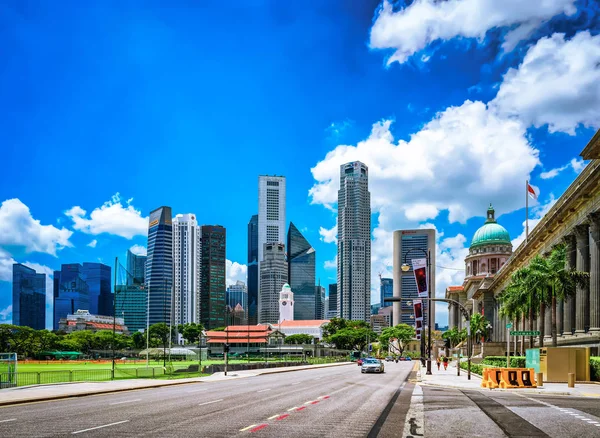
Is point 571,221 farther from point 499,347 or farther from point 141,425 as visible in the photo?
point 141,425

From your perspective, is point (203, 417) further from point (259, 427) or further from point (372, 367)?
point (372, 367)

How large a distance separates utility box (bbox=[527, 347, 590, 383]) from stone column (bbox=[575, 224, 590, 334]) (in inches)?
453

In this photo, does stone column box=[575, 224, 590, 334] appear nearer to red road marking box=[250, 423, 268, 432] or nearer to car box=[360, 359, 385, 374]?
car box=[360, 359, 385, 374]

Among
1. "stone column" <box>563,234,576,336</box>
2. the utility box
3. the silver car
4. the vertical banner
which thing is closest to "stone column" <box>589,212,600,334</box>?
the utility box

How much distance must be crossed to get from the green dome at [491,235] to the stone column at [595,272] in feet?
345

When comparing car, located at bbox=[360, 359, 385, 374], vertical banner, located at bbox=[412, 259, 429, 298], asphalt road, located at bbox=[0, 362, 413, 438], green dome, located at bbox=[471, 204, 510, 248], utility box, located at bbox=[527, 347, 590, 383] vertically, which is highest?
green dome, located at bbox=[471, 204, 510, 248]

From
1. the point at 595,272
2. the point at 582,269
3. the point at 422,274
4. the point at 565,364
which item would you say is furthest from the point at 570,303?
the point at 565,364

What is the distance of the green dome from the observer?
151250 mm

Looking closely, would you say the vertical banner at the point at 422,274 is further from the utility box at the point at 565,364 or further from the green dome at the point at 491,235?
the green dome at the point at 491,235

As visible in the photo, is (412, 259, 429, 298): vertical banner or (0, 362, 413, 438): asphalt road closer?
(0, 362, 413, 438): asphalt road

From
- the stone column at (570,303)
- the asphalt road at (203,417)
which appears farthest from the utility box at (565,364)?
the asphalt road at (203,417)

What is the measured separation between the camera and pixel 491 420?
771 inches

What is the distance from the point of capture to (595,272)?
157ft

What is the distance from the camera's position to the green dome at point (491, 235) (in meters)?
151
